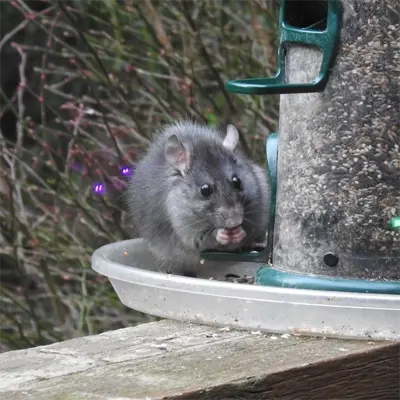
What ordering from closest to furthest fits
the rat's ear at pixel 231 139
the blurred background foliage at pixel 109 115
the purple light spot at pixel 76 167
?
the rat's ear at pixel 231 139, the blurred background foliage at pixel 109 115, the purple light spot at pixel 76 167

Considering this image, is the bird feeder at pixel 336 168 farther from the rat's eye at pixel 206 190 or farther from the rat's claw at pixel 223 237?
the rat's eye at pixel 206 190

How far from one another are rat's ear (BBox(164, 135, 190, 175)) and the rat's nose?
0.70ft

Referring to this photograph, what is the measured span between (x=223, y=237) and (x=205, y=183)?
22 centimetres

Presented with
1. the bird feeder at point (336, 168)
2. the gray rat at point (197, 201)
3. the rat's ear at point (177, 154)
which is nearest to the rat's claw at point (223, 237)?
the gray rat at point (197, 201)

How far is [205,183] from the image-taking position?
12.2 feet

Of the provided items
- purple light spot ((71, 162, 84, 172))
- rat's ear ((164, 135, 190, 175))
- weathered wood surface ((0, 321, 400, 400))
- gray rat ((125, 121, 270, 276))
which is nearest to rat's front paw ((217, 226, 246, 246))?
gray rat ((125, 121, 270, 276))

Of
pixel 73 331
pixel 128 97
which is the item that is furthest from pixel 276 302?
pixel 128 97

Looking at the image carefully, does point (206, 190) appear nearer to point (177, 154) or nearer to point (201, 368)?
point (177, 154)

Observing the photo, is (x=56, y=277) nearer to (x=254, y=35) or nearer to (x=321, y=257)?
(x=254, y=35)

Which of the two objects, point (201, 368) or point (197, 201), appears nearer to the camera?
point (201, 368)

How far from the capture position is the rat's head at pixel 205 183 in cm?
368

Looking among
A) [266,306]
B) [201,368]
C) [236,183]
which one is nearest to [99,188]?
[236,183]

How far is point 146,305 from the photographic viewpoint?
2916 millimetres

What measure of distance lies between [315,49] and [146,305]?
0.78 metres
